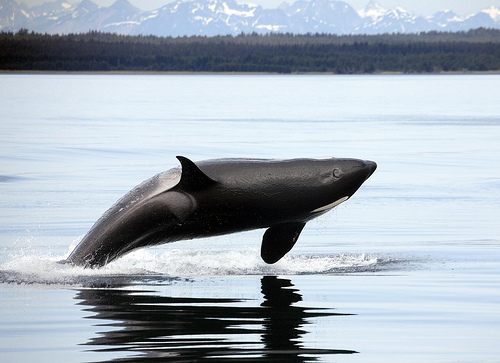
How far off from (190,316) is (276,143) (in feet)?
101

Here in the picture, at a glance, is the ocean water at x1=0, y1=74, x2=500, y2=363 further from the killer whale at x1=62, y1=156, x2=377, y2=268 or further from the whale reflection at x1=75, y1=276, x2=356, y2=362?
the killer whale at x1=62, y1=156, x2=377, y2=268

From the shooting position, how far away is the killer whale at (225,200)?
14.5 meters

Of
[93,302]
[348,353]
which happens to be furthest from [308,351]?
[93,302]

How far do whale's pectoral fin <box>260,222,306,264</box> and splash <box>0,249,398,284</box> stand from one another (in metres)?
0.79

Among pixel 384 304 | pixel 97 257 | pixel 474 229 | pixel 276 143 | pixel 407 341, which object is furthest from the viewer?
pixel 276 143

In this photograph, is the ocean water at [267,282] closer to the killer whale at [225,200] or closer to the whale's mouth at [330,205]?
the killer whale at [225,200]

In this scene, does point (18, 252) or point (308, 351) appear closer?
point (308, 351)

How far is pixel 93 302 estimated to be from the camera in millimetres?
13969

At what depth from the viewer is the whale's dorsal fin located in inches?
544

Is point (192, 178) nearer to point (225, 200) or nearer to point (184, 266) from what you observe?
point (225, 200)

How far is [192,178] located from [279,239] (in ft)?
6.35

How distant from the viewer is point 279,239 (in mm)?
15453

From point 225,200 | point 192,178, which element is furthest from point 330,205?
point 192,178

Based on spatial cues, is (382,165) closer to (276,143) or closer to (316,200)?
(276,143)
